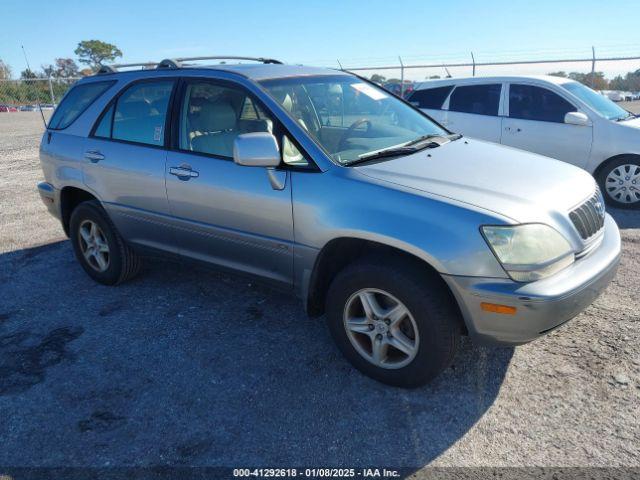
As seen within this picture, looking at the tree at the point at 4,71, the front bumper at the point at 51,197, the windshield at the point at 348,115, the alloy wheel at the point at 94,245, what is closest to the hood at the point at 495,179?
the windshield at the point at 348,115

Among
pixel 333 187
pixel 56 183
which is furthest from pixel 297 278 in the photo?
pixel 56 183

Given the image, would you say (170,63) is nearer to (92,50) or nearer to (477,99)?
(477,99)

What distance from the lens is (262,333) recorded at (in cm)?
361

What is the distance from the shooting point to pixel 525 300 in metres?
2.39

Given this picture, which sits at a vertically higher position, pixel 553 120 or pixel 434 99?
pixel 434 99

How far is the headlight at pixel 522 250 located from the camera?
2.43 metres

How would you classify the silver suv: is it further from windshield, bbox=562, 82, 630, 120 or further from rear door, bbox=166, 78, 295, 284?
windshield, bbox=562, 82, 630, 120

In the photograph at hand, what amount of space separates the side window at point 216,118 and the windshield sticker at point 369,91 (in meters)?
1.00

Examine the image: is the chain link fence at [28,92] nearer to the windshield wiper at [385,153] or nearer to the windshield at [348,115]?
the windshield at [348,115]

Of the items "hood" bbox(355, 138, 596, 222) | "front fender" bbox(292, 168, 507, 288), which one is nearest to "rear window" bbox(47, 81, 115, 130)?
"front fender" bbox(292, 168, 507, 288)

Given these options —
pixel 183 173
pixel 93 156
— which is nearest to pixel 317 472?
pixel 183 173

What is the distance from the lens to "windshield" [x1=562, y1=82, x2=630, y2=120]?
6492mm

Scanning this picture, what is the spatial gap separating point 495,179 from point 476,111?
482 centimetres

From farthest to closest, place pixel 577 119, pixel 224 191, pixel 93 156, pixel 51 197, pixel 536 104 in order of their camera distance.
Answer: pixel 536 104 < pixel 577 119 < pixel 51 197 < pixel 93 156 < pixel 224 191
